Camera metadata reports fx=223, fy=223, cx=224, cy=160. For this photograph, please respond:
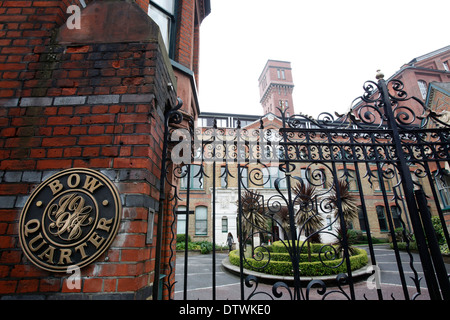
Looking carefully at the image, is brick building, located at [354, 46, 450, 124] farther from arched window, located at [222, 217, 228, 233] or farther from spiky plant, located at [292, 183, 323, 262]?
spiky plant, located at [292, 183, 323, 262]

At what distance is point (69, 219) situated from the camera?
1575 millimetres

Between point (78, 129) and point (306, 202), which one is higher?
point (78, 129)

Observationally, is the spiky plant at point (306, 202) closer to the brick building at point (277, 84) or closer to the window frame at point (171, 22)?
the window frame at point (171, 22)

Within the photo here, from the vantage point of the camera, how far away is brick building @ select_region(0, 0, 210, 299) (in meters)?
1.52

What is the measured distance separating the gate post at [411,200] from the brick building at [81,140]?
2644 millimetres

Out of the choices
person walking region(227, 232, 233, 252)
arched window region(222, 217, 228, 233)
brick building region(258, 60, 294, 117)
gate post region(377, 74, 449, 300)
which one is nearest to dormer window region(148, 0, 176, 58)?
gate post region(377, 74, 449, 300)

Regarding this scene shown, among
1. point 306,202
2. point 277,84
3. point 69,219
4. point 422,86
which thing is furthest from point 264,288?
point 277,84

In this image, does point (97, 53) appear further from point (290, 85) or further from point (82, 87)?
point (290, 85)

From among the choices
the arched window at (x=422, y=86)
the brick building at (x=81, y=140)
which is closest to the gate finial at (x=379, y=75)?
the brick building at (x=81, y=140)

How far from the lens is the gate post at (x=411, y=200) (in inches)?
87.6

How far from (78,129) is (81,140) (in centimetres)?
11

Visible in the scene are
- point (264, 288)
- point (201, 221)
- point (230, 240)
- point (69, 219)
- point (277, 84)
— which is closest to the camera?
point (69, 219)

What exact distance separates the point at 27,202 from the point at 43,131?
0.57m

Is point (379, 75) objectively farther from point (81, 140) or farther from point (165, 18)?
point (165, 18)
